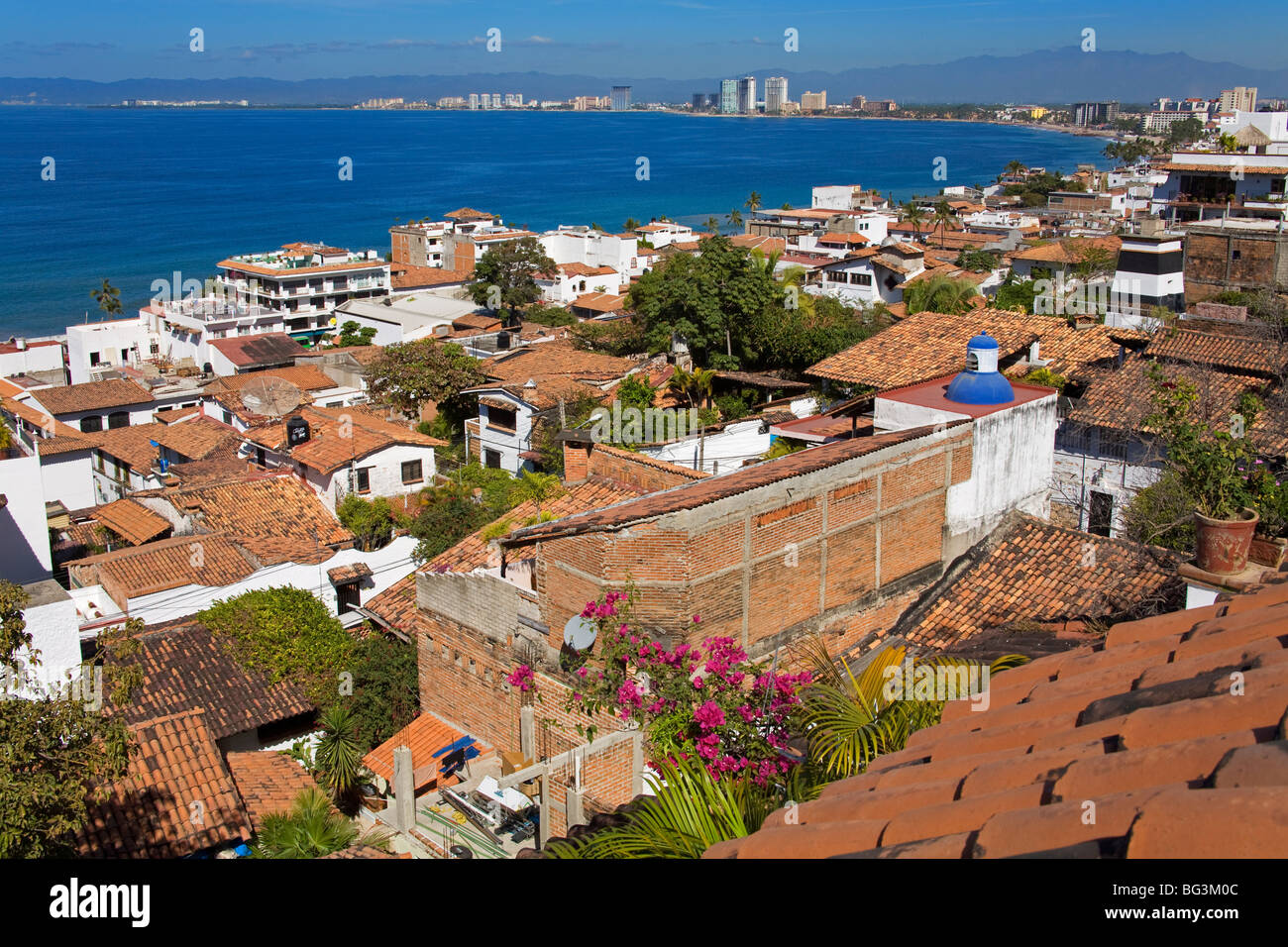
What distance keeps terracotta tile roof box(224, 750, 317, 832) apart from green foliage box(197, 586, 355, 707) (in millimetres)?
1617

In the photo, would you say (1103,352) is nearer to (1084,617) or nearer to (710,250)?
(1084,617)

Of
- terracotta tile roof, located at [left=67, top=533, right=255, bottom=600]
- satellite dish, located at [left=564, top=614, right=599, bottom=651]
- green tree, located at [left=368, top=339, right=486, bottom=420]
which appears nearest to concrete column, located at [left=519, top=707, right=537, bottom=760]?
satellite dish, located at [left=564, top=614, right=599, bottom=651]

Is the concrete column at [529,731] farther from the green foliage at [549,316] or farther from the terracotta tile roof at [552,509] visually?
the green foliage at [549,316]

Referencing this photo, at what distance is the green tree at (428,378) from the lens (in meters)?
37.1

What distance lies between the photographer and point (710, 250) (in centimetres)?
3412

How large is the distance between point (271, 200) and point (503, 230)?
91.4 metres

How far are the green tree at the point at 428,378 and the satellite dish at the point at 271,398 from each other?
3306 millimetres

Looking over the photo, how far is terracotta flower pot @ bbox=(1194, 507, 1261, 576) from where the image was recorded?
9039 millimetres

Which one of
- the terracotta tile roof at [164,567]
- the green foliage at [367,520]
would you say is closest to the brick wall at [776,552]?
the terracotta tile roof at [164,567]

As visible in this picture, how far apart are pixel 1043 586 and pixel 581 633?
607 cm

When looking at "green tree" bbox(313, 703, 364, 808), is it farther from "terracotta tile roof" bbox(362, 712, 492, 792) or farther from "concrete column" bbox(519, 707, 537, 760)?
"concrete column" bbox(519, 707, 537, 760)
